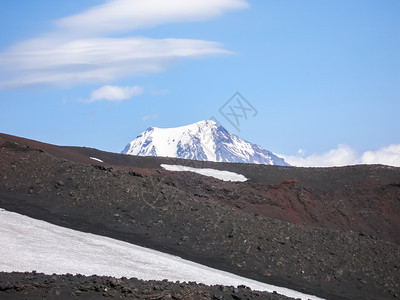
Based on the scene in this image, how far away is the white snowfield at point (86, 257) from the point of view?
17.4 metres

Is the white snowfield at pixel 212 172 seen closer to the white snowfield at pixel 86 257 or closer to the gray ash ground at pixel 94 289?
the white snowfield at pixel 86 257

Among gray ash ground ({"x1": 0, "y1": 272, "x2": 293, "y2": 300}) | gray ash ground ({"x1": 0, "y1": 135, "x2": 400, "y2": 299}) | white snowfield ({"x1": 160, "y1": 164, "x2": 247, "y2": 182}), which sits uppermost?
white snowfield ({"x1": 160, "y1": 164, "x2": 247, "y2": 182})

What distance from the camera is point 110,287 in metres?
12.1

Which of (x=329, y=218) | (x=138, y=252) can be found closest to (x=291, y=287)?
(x=138, y=252)

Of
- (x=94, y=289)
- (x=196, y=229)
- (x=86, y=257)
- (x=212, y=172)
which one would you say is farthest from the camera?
(x=212, y=172)

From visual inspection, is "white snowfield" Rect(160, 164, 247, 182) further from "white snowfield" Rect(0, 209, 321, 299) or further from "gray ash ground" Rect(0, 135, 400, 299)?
"white snowfield" Rect(0, 209, 321, 299)

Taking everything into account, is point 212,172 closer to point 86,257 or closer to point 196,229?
point 196,229

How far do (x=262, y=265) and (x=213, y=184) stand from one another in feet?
56.3

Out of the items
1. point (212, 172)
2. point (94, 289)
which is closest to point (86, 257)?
point (94, 289)

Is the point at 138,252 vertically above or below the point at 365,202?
below

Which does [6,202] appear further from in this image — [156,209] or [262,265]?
[262,265]

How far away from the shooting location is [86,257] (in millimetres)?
19125

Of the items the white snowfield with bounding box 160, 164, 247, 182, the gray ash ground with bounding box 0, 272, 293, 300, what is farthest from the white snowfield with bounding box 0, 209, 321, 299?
the white snowfield with bounding box 160, 164, 247, 182

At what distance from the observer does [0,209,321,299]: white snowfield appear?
17.4 metres
